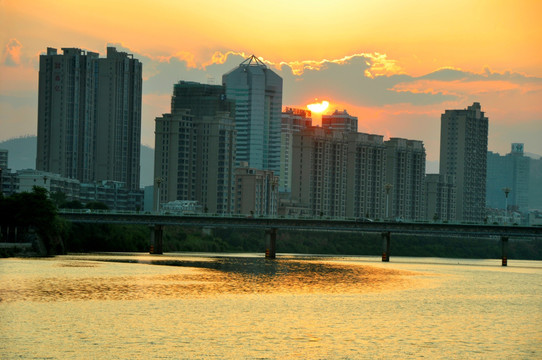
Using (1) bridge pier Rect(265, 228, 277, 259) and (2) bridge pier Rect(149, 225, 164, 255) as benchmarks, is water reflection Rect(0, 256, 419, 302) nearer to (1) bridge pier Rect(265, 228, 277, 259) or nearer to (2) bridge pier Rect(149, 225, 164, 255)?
(1) bridge pier Rect(265, 228, 277, 259)

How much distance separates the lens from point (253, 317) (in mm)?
74750

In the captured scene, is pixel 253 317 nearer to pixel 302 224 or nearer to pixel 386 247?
pixel 302 224

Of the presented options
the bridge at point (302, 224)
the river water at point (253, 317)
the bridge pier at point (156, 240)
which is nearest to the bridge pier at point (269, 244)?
the bridge at point (302, 224)

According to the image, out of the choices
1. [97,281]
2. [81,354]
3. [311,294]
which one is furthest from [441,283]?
[81,354]

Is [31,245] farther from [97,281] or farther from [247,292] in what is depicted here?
[247,292]

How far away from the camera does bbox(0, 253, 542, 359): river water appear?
5916 cm

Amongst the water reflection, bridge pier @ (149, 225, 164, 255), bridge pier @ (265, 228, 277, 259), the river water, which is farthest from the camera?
bridge pier @ (149, 225, 164, 255)

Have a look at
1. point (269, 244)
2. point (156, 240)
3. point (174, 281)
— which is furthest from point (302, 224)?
point (174, 281)

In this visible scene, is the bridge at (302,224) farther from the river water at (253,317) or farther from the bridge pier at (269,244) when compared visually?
the river water at (253,317)

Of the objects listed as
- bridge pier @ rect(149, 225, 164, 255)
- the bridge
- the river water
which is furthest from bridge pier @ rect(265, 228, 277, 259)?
the river water

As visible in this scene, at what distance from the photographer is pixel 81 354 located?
55.5 meters

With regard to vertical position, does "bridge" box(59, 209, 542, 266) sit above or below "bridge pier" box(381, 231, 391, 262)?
above

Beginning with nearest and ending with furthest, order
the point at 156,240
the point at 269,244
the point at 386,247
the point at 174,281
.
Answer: the point at 174,281 → the point at 269,244 → the point at 386,247 → the point at 156,240

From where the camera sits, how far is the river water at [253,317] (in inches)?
2329
